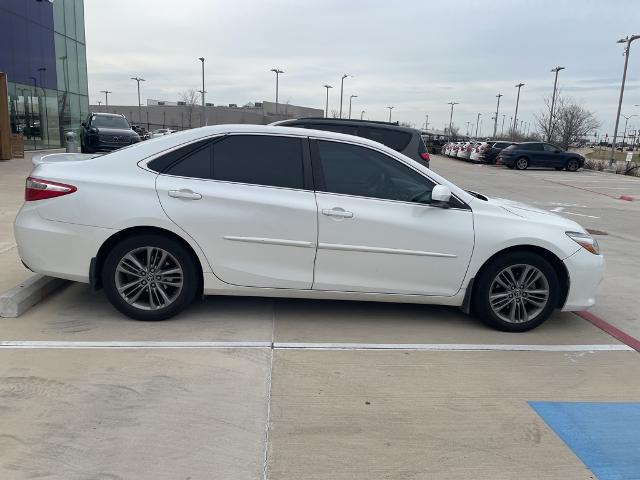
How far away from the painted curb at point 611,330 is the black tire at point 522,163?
93.7 ft

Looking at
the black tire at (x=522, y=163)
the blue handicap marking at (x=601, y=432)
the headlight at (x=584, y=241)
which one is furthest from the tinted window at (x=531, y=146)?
the blue handicap marking at (x=601, y=432)

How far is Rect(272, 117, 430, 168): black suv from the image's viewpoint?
8359 millimetres

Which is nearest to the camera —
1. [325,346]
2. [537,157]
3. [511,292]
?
[325,346]

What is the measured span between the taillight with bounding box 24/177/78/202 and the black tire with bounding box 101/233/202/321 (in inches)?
23.8

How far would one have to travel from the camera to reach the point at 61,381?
138 inches

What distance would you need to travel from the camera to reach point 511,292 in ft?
15.5

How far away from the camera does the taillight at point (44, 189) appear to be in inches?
172

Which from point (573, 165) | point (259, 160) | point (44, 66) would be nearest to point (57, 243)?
point (259, 160)

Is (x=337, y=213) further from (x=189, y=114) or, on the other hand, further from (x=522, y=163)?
(x=189, y=114)

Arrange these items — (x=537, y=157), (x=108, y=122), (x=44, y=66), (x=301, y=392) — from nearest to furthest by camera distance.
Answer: (x=301, y=392), (x=108, y=122), (x=44, y=66), (x=537, y=157)

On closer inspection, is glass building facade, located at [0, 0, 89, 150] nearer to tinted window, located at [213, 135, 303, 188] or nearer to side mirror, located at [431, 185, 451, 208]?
tinted window, located at [213, 135, 303, 188]

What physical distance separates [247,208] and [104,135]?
Result: 640 inches

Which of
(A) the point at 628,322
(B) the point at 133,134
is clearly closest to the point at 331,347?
(A) the point at 628,322

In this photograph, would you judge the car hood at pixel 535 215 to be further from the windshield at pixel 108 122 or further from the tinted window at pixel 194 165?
the windshield at pixel 108 122
